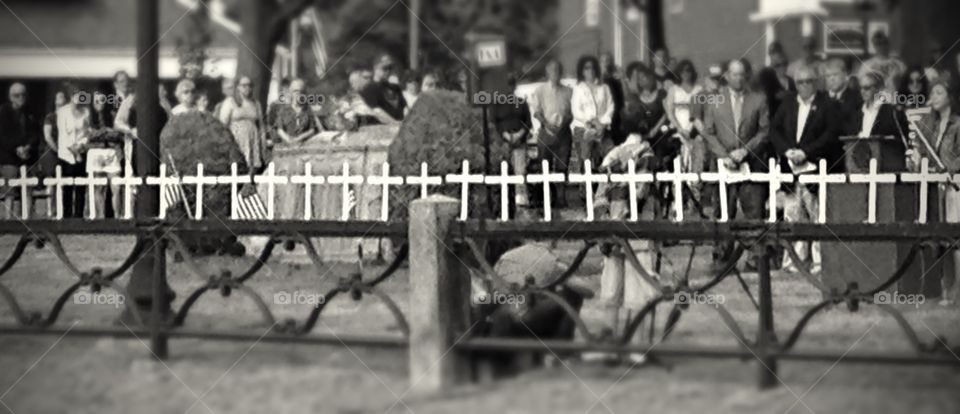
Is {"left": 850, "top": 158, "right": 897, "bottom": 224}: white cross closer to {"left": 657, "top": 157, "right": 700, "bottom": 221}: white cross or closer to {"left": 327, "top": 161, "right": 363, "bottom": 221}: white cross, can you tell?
{"left": 657, "top": 157, "right": 700, "bottom": 221}: white cross

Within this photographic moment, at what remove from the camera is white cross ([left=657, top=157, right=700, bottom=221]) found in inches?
672

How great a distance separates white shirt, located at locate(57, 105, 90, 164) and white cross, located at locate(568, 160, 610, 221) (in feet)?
21.2

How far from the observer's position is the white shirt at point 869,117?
1603cm

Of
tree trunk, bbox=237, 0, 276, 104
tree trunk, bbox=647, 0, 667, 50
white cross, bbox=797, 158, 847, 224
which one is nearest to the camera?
white cross, bbox=797, 158, 847, 224

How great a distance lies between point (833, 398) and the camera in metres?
8.87

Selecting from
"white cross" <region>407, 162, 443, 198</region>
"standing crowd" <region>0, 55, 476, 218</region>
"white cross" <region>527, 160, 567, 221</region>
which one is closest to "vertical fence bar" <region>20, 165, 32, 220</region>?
"standing crowd" <region>0, 55, 476, 218</region>

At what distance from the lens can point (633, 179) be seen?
1720cm

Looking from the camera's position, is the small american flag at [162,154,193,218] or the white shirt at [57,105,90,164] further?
the white shirt at [57,105,90,164]

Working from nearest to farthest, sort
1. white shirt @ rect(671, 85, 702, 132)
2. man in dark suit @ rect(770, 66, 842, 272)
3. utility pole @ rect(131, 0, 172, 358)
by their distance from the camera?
utility pole @ rect(131, 0, 172, 358), man in dark suit @ rect(770, 66, 842, 272), white shirt @ rect(671, 85, 702, 132)

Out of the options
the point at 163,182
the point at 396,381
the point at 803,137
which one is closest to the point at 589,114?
the point at 803,137

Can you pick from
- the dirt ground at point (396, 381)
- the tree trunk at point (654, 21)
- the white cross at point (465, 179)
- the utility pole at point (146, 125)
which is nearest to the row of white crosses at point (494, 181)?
the white cross at point (465, 179)

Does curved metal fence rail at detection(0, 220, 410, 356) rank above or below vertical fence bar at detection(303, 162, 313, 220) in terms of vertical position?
below

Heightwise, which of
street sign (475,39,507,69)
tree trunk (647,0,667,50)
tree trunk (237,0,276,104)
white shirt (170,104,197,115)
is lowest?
white shirt (170,104,197,115)

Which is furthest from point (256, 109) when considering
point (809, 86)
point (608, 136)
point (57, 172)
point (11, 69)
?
point (11, 69)
